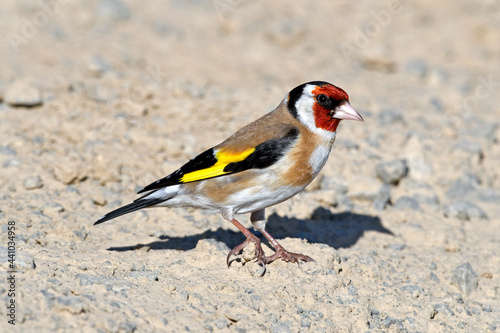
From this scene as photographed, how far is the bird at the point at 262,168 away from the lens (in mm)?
5766

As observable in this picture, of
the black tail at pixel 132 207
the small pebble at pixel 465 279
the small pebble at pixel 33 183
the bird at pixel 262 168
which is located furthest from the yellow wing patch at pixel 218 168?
the small pebble at pixel 465 279

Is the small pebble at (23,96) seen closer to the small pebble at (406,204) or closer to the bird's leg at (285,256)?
the bird's leg at (285,256)

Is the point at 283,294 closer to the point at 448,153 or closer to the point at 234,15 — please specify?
the point at 448,153

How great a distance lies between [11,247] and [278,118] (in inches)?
111

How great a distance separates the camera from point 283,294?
5414 mm

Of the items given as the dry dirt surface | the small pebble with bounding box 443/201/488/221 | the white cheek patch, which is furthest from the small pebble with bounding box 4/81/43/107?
the small pebble with bounding box 443/201/488/221

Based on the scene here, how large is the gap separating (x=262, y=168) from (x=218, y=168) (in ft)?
1.42

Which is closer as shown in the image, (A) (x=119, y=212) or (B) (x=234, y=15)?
(A) (x=119, y=212)

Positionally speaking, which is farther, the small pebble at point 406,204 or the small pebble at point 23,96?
the small pebble at point 23,96

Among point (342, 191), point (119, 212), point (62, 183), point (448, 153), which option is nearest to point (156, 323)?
point (119, 212)

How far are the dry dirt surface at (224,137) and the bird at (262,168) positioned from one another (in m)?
0.42

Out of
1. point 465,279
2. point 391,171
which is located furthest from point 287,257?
point 391,171

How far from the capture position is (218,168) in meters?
5.88

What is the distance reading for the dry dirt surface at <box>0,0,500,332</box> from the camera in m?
5.22
